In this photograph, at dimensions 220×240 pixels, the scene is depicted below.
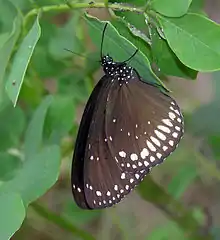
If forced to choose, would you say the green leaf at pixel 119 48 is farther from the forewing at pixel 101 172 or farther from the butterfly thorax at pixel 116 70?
the forewing at pixel 101 172

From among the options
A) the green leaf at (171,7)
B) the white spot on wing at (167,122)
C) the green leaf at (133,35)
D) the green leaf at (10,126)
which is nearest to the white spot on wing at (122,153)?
the white spot on wing at (167,122)

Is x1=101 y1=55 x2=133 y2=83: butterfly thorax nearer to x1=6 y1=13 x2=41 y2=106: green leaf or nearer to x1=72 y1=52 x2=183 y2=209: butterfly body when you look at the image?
x1=72 y1=52 x2=183 y2=209: butterfly body

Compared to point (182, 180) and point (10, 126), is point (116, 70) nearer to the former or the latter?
point (10, 126)

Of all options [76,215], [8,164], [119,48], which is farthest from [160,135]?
[76,215]

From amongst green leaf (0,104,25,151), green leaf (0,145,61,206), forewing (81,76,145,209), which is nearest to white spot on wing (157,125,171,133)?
forewing (81,76,145,209)

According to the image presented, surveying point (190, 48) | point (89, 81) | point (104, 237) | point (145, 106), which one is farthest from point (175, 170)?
point (190, 48)

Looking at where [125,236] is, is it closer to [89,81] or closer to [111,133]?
[89,81]
